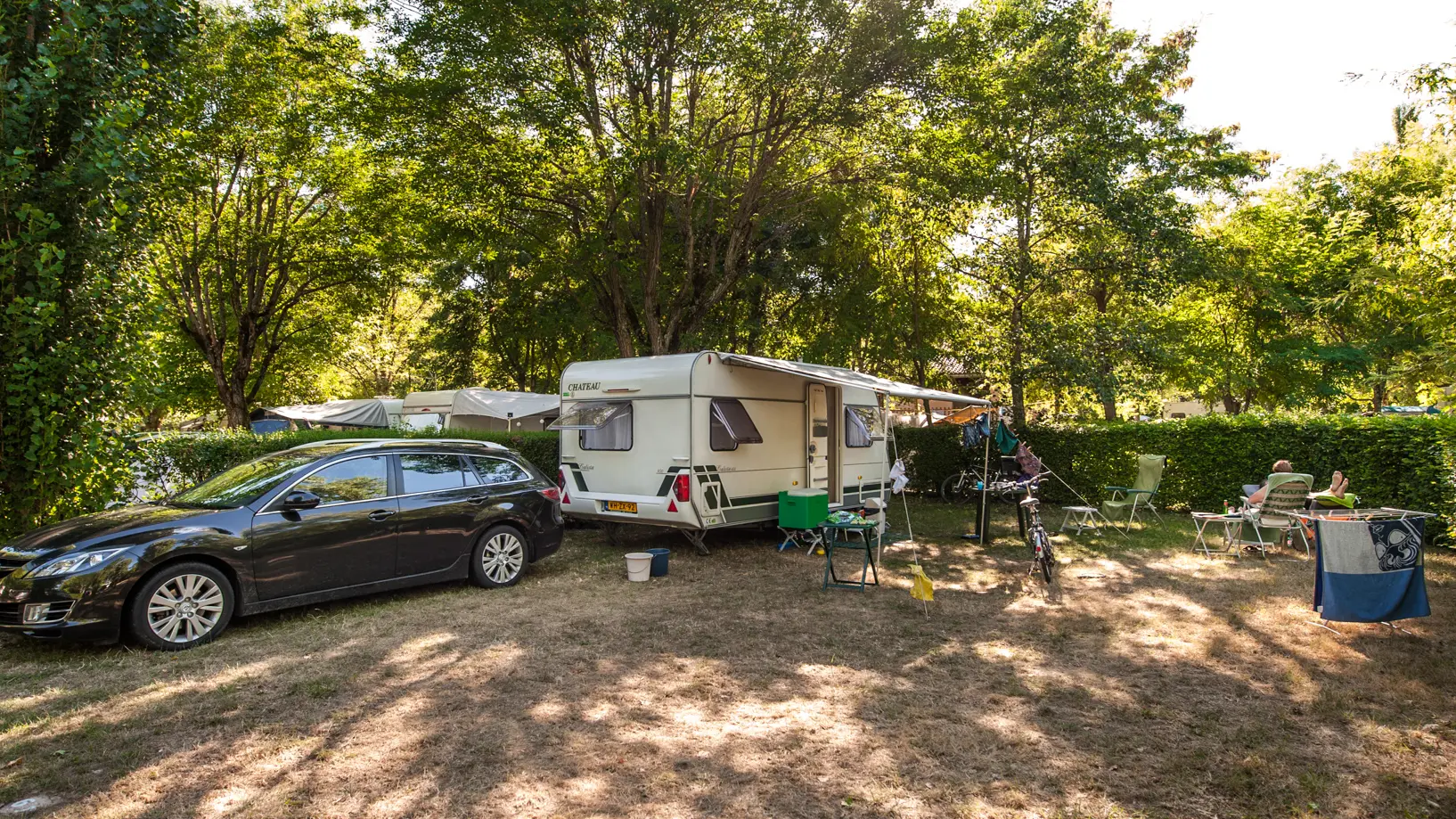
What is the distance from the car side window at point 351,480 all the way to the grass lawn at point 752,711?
0.98 meters

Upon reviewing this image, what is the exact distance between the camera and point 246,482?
6680 millimetres

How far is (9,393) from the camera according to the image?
A: 19.4 feet

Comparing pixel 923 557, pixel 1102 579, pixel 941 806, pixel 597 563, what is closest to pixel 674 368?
pixel 597 563

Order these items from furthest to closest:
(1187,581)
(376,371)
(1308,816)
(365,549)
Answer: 1. (376,371)
2. (1187,581)
3. (365,549)
4. (1308,816)

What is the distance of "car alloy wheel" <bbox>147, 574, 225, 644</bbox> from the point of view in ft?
18.6

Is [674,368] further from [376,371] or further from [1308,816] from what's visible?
[376,371]

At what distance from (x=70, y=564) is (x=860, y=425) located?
9.15 m

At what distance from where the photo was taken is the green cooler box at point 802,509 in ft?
33.2

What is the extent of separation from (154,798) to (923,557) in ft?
26.1

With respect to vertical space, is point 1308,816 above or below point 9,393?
below

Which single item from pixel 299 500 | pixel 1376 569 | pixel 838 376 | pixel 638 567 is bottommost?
pixel 638 567

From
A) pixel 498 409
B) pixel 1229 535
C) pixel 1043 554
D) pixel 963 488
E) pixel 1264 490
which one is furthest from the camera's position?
pixel 498 409

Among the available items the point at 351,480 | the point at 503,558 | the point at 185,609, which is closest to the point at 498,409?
the point at 503,558

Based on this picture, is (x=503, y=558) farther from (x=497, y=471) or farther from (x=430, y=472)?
(x=430, y=472)
